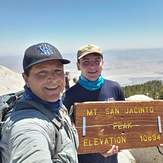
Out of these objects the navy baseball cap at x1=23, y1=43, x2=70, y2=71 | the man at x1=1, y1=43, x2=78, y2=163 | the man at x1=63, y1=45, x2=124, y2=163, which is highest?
the navy baseball cap at x1=23, y1=43, x2=70, y2=71

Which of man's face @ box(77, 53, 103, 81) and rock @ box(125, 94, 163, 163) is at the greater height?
man's face @ box(77, 53, 103, 81)

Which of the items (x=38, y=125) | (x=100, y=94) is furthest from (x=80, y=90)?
(x=38, y=125)

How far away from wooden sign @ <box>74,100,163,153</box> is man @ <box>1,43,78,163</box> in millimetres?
1549

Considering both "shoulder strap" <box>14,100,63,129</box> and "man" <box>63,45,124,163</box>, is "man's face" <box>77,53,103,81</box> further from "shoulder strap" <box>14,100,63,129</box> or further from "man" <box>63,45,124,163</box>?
"shoulder strap" <box>14,100,63,129</box>

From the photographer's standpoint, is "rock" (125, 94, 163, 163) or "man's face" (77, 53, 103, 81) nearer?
"man's face" (77, 53, 103, 81)

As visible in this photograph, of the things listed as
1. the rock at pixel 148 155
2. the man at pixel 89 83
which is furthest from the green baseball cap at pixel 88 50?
the rock at pixel 148 155

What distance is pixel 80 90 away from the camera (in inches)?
157

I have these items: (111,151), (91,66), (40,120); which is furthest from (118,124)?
(40,120)

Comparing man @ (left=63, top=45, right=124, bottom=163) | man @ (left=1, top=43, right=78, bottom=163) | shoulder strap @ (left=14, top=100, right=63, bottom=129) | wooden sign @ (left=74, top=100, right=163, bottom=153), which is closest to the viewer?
man @ (left=1, top=43, right=78, bottom=163)

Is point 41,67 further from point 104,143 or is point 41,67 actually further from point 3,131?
point 104,143

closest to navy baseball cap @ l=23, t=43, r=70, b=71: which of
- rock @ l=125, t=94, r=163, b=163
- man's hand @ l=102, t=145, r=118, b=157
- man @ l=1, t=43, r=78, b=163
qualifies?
man @ l=1, t=43, r=78, b=163

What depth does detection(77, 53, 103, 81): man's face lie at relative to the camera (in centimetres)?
397

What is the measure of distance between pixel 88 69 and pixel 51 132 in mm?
2160

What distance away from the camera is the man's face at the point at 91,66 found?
13.0 ft
